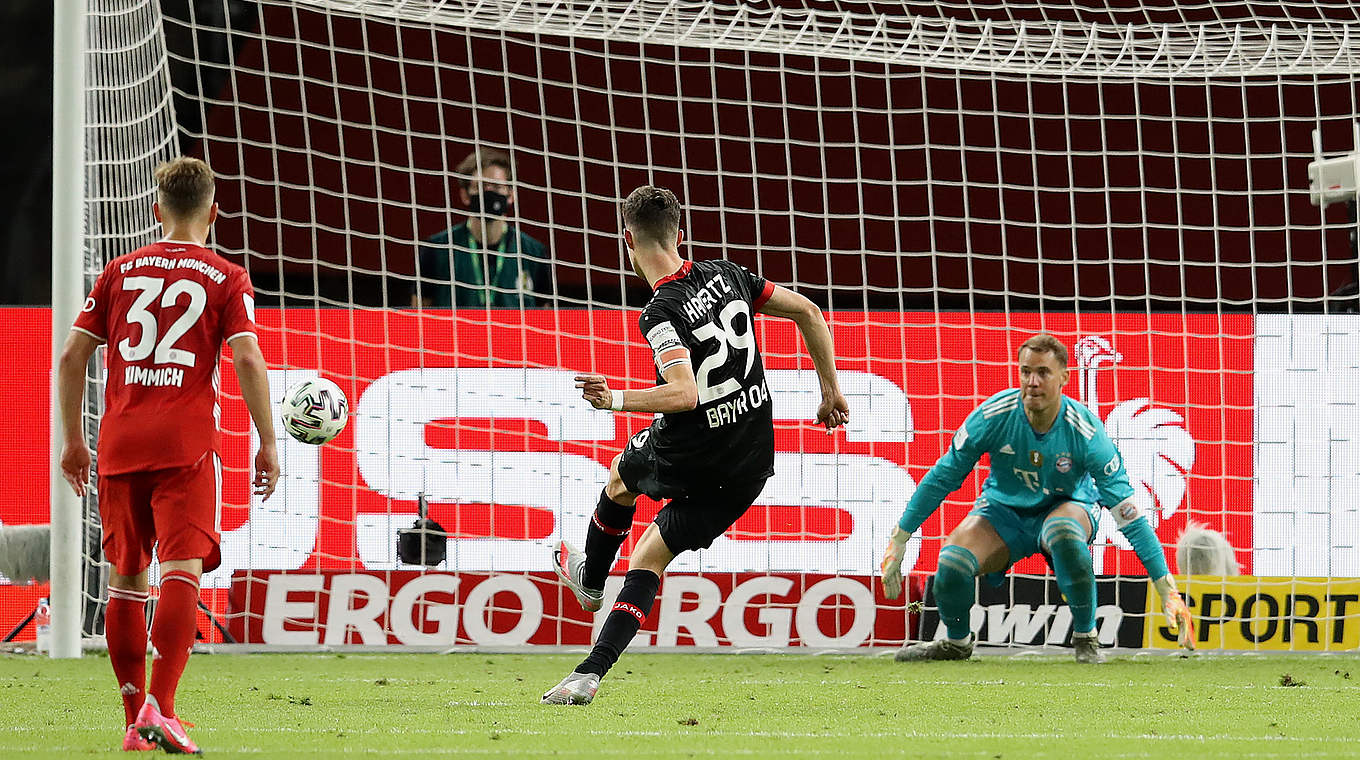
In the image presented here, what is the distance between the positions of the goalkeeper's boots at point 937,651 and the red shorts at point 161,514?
12.7 feet

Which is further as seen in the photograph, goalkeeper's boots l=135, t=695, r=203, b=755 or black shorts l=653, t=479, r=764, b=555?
black shorts l=653, t=479, r=764, b=555

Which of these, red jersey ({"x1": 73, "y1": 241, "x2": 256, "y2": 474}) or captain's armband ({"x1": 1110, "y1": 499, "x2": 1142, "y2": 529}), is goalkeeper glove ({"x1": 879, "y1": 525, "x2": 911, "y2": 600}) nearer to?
captain's armband ({"x1": 1110, "y1": 499, "x2": 1142, "y2": 529})

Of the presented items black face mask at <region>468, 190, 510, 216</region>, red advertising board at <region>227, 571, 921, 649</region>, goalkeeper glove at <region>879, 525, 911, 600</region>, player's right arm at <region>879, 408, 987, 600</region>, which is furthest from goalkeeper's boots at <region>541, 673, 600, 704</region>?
black face mask at <region>468, 190, 510, 216</region>

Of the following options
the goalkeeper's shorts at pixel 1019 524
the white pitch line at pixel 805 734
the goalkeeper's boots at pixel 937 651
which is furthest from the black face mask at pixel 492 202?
the white pitch line at pixel 805 734

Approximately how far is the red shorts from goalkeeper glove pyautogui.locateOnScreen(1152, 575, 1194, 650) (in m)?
4.25

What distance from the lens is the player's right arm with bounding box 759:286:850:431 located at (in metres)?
5.56

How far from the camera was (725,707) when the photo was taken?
5418 millimetres

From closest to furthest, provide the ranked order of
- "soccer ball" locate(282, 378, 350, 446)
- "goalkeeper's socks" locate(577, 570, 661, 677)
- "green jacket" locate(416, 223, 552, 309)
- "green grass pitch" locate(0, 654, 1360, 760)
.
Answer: "green grass pitch" locate(0, 654, 1360, 760)
"goalkeeper's socks" locate(577, 570, 661, 677)
"soccer ball" locate(282, 378, 350, 446)
"green jacket" locate(416, 223, 552, 309)

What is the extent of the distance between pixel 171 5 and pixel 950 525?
20.7 feet

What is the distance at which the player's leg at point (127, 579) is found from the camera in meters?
4.23

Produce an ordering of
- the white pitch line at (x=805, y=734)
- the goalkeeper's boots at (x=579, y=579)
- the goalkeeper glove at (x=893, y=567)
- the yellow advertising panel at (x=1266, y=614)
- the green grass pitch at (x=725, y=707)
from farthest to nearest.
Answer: the yellow advertising panel at (x=1266, y=614) → the goalkeeper glove at (x=893, y=567) → the goalkeeper's boots at (x=579, y=579) → the white pitch line at (x=805, y=734) → the green grass pitch at (x=725, y=707)

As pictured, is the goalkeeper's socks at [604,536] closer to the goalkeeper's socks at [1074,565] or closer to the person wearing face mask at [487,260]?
the goalkeeper's socks at [1074,565]

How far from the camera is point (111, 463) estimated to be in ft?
13.8

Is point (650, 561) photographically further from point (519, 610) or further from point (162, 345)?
point (519, 610)
